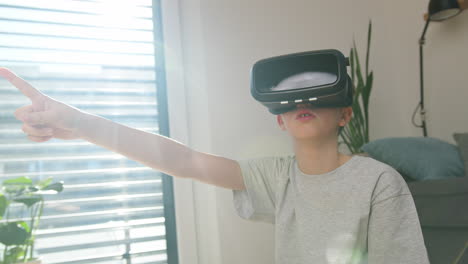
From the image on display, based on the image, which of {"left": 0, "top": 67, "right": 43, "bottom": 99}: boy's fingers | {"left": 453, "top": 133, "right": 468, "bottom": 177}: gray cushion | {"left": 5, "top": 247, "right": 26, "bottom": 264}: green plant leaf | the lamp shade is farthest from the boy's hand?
the lamp shade

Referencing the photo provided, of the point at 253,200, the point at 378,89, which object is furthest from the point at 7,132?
the point at 378,89

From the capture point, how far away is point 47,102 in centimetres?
82

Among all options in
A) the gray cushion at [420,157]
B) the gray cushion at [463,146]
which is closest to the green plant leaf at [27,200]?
the gray cushion at [420,157]

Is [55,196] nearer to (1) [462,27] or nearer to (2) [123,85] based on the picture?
(2) [123,85]

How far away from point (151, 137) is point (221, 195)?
2.43 feet

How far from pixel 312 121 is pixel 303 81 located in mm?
105

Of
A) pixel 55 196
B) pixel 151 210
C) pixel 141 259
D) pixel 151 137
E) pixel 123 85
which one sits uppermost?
pixel 123 85

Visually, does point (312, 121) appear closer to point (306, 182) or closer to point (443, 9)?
point (306, 182)

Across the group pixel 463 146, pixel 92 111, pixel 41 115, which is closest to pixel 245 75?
pixel 92 111

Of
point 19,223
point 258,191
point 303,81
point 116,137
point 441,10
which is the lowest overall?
point 19,223

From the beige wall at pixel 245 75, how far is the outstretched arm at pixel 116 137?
640 mm

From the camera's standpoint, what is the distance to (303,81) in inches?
32.4

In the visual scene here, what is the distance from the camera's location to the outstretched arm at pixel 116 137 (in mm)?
804

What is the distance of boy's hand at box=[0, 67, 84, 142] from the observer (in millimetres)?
791
